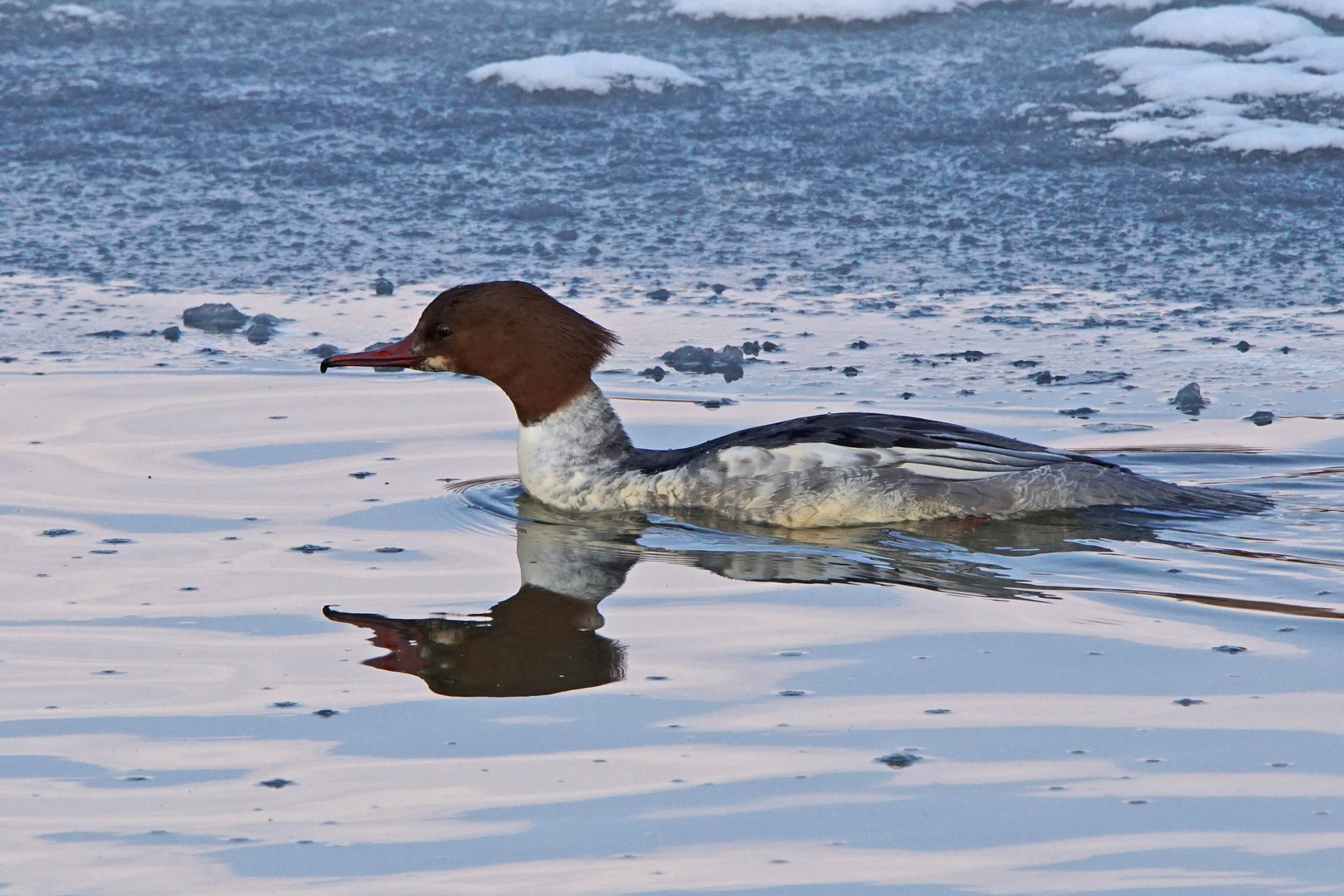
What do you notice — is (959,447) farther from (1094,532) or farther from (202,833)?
(202,833)

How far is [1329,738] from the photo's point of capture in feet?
13.2

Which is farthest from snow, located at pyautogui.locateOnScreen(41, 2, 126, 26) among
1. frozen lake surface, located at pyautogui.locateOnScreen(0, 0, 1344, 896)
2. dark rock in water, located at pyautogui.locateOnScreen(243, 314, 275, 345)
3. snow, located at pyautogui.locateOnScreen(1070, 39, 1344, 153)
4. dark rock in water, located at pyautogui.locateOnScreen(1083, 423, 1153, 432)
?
dark rock in water, located at pyautogui.locateOnScreen(1083, 423, 1153, 432)

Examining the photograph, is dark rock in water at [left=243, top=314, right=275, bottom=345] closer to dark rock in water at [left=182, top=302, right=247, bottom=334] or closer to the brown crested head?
dark rock in water at [left=182, top=302, right=247, bottom=334]

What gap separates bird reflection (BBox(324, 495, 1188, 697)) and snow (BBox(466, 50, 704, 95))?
537cm

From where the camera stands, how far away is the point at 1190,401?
7.13 metres

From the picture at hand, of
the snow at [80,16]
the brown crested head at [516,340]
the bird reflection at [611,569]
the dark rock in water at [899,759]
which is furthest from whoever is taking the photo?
the snow at [80,16]

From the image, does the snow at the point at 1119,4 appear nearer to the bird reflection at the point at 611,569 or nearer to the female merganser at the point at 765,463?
the female merganser at the point at 765,463

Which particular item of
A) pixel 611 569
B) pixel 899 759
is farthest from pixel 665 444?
pixel 899 759

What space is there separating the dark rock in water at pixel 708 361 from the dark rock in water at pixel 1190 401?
1.70m

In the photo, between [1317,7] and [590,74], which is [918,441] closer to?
[590,74]

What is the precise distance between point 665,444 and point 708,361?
2.29 ft

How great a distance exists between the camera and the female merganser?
6145mm

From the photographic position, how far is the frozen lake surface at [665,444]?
3.71 m

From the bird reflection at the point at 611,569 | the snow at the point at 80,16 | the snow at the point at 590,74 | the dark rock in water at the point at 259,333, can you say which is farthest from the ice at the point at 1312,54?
the snow at the point at 80,16
